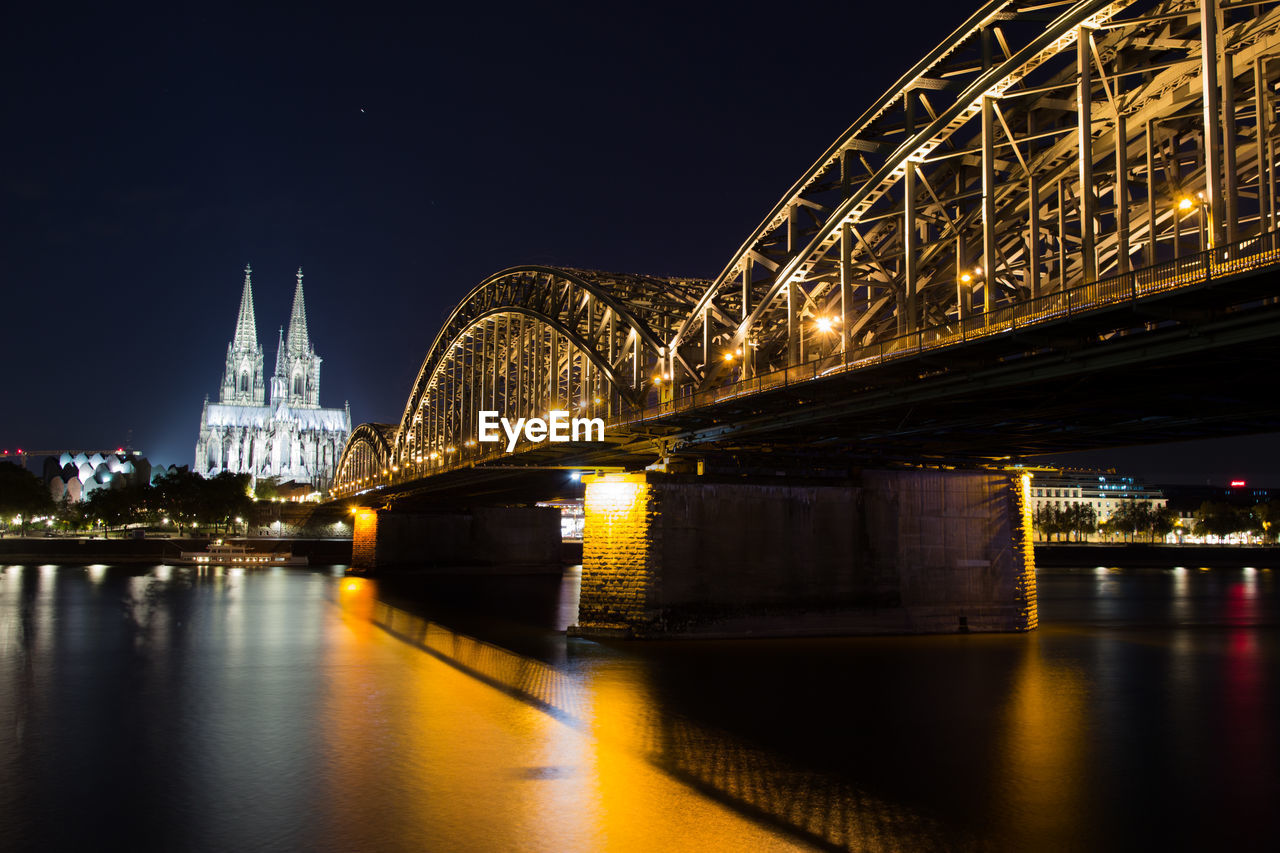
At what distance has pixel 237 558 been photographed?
112438 millimetres

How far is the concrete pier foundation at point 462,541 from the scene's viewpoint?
9938cm

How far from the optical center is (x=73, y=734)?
24000 mm

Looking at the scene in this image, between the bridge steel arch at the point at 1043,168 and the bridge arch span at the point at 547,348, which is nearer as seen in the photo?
the bridge steel arch at the point at 1043,168

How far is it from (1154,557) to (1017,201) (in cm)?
12076

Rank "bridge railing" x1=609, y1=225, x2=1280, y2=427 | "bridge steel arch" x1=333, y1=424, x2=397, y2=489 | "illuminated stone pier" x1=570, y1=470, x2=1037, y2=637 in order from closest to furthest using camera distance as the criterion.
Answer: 1. "bridge railing" x1=609, y1=225, x2=1280, y2=427
2. "illuminated stone pier" x1=570, y1=470, x2=1037, y2=637
3. "bridge steel arch" x1=333, y1=424, x2=397, y2=489

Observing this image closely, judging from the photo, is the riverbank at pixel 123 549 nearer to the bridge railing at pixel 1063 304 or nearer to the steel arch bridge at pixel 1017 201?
the steel arch bridge at pixel 1017 201

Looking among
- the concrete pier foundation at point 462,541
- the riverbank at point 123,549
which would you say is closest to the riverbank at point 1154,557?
the concrete pier foundation at point 462,541

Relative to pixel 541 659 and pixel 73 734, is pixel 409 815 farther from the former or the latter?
pixel 541 659

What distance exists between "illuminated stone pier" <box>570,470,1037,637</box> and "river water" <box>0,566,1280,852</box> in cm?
150

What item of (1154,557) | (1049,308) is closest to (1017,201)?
(1049,308)

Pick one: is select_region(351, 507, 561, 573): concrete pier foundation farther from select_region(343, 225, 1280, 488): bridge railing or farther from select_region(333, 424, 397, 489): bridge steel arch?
select_region(343, 225, 1280, 488): bridge railing

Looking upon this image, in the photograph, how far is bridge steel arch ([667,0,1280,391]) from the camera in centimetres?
2514

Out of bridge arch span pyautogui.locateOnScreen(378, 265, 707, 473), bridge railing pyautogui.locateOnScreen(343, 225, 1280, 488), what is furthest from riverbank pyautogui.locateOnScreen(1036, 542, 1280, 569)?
bridge railing pyautogui.locateOnScreen(343, 225, 1280, 488)

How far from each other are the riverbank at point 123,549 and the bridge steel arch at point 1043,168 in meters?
88.7
